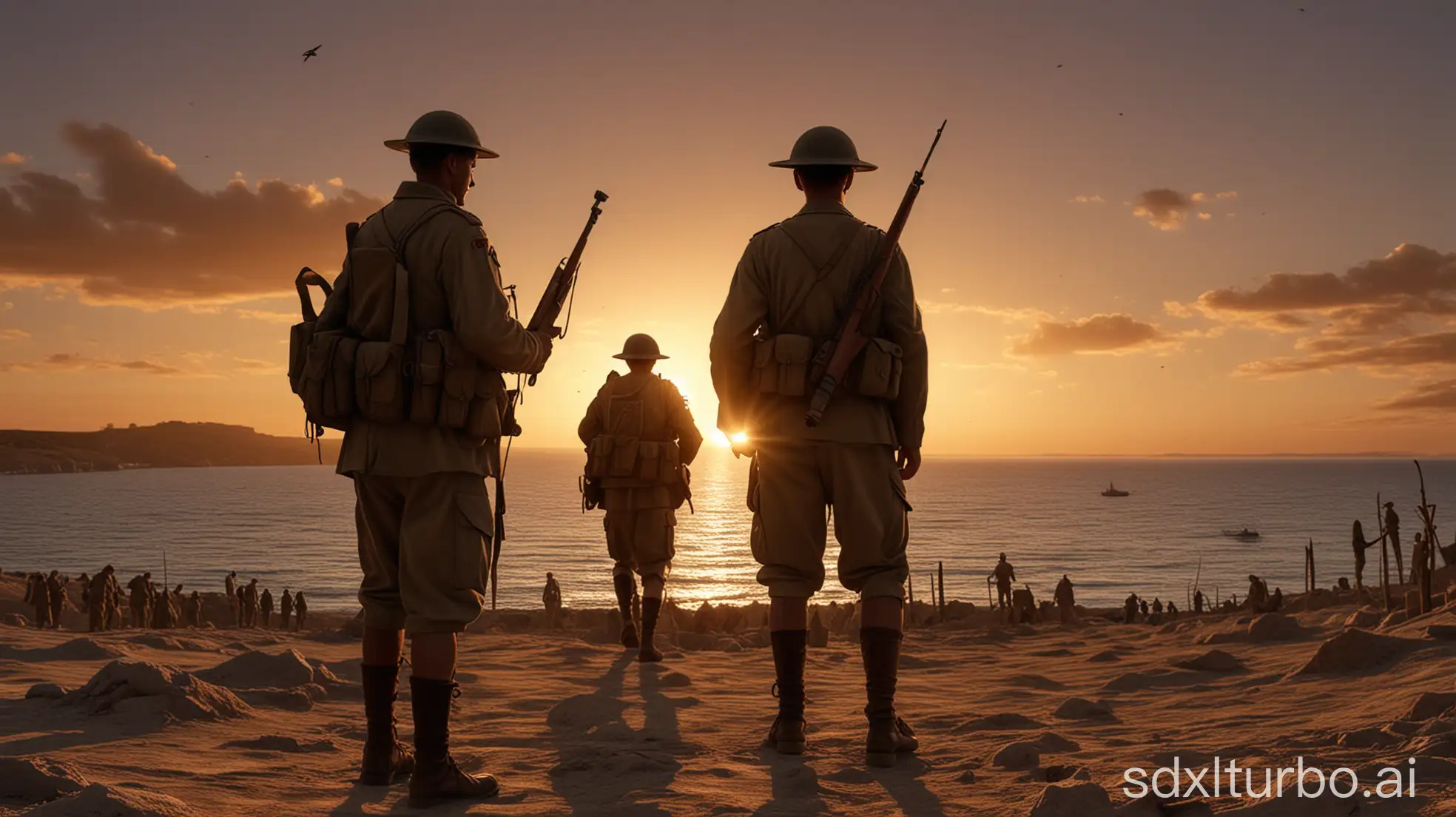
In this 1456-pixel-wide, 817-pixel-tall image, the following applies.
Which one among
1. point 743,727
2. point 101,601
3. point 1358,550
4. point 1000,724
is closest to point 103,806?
point 743,727

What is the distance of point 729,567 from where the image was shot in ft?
267

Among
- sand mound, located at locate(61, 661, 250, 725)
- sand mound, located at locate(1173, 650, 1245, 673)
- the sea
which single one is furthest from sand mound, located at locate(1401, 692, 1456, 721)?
the sea

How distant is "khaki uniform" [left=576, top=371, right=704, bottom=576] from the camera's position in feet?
27.1

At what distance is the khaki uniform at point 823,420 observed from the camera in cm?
461

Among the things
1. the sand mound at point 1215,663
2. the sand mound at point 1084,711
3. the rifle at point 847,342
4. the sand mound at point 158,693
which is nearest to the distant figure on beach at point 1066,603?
the sand mound at point 1215,663

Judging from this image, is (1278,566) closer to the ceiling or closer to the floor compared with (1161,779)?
closer to the floor

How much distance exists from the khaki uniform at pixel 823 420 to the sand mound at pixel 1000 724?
0.96 meters

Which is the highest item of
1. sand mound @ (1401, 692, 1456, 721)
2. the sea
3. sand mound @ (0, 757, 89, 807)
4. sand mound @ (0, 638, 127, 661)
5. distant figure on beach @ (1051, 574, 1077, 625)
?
sand mound @ (1401, 692, 1456, 721)

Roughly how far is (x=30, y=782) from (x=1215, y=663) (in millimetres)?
6447

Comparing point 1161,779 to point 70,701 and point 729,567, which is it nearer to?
point 70,701

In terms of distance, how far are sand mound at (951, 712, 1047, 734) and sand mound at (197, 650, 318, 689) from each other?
4.09 metres

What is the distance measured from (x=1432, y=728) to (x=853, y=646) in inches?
215

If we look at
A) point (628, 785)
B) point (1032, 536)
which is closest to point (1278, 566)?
point (1032, 536)

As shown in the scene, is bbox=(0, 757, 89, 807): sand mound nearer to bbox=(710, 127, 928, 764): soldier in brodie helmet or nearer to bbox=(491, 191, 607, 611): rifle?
bbox=(491, 191, 607, 611): rifle
